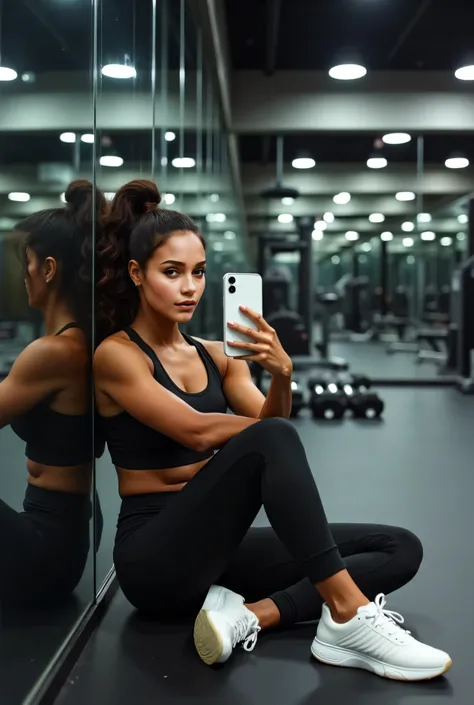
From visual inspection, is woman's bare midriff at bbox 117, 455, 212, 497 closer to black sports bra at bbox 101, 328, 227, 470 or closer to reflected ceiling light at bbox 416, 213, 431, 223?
black sports bra at bbox 101, 328, 227, 470

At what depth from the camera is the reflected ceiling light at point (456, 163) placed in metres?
7.36

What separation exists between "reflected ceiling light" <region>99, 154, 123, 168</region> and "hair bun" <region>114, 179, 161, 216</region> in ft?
0.28

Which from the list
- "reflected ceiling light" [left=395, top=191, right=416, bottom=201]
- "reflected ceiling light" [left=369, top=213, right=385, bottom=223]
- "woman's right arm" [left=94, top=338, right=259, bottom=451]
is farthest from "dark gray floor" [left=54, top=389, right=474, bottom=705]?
"reflected ceiling light" [left=369, top=213, right=385, bottom=223]

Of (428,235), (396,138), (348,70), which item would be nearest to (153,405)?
(348,70)

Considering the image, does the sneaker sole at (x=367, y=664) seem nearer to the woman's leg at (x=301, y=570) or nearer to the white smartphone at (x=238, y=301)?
the woman's leg at (x=301, y=570)

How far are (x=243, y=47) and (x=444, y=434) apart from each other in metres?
3.59

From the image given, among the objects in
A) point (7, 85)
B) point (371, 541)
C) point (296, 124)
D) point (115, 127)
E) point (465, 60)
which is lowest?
point (371, 541)

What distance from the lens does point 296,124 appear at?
22.2 ft

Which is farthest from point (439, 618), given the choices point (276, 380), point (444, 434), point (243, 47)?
point (243, 47)

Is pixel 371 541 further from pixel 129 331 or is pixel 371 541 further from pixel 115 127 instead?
pixel 115 127

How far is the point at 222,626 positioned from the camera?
4.95 feet

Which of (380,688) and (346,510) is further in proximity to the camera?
(346,510)

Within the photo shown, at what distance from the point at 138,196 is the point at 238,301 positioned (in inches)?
13.5

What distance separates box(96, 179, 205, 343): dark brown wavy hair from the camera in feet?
5.41
